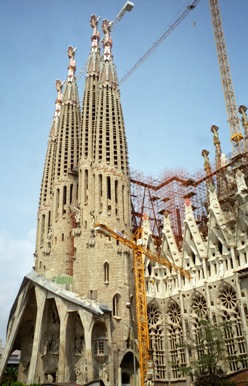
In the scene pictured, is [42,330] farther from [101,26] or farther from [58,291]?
[101,26]

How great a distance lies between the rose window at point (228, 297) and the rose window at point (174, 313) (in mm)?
4441

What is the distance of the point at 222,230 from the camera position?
3469cm

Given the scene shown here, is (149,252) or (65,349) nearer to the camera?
(65,349)

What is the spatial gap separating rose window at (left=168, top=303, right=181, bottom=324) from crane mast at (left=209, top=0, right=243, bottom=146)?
21114mm

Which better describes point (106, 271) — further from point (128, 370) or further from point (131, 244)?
point (128, 370)

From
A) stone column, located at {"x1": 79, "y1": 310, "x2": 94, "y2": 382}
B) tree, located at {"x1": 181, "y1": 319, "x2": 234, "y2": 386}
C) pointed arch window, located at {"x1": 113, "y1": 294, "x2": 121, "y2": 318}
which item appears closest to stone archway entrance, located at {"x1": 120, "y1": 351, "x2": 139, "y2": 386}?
pointed arch window, located at {"x1": 113, "y1": 294, "x2": 121, "y2": 318}

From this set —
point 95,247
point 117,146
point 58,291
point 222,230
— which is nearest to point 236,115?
point 117,146

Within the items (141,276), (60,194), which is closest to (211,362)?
(141,276)

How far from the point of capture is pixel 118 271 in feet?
114

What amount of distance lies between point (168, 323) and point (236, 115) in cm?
2586

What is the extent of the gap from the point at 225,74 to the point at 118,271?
29161mm

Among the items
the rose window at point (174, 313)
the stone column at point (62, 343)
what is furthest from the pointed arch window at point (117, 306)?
the rose window at point (174, 313)

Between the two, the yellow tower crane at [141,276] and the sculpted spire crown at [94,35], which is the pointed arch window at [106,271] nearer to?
the yellow tower crane at [141,276]

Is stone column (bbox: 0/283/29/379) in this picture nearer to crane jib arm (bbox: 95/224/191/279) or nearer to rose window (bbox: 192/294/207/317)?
crane jib arm (bbox: 95/224/191/279)
